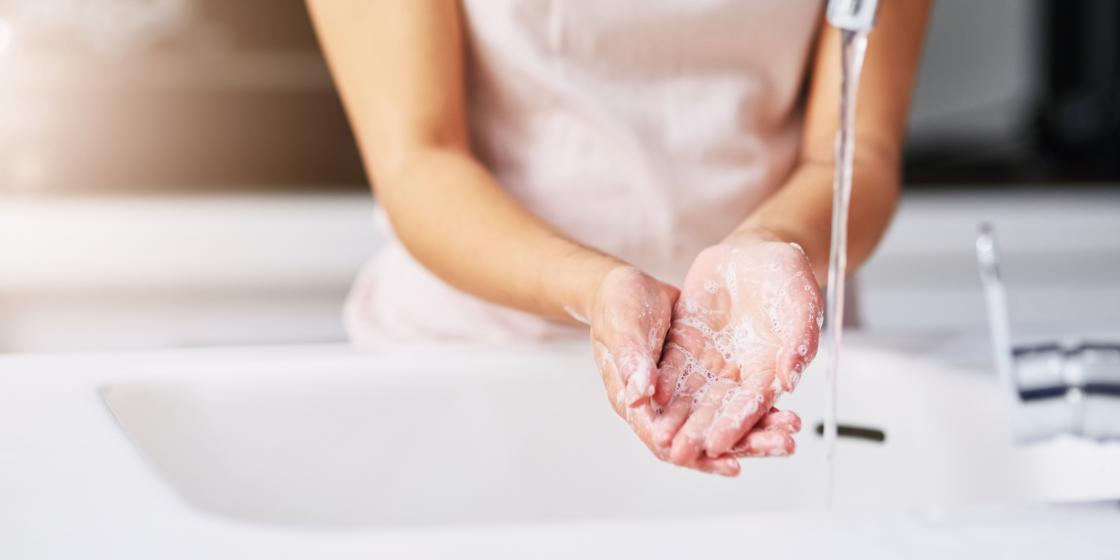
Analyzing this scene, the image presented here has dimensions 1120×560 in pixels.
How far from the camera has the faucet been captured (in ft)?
2.16

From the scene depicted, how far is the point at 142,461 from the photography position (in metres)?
0.57

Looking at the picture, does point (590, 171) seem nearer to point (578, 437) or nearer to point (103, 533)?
point (578, 437)

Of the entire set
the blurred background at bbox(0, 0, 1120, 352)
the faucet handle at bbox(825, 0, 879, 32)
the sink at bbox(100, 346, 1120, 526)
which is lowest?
the blurred background at bbox(0, 0, 1120, 352)

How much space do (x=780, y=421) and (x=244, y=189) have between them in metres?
1.57

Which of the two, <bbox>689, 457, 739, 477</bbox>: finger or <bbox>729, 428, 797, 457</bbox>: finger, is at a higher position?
<bbox>729, 428, 797, 457</bbox>: finger

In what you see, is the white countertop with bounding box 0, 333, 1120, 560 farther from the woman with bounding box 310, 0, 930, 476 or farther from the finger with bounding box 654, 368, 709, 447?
the woman with bounding box 310, 0, 930, 476

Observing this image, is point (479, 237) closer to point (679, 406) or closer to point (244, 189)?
point (679, 406)

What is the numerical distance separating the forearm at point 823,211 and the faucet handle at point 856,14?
8.3 inches

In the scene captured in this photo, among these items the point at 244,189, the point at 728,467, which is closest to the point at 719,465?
the point at 728,467

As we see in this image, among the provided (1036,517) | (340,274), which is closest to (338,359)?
(1036,517)

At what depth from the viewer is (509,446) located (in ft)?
2.44

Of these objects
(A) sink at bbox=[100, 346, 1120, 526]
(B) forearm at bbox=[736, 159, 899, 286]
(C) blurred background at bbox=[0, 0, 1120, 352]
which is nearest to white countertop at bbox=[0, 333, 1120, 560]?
(A) sink at bbox=[100, 346, 1120, 526]

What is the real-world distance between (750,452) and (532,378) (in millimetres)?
245

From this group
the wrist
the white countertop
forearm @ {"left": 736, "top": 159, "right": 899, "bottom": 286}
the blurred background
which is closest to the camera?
the white countertop
